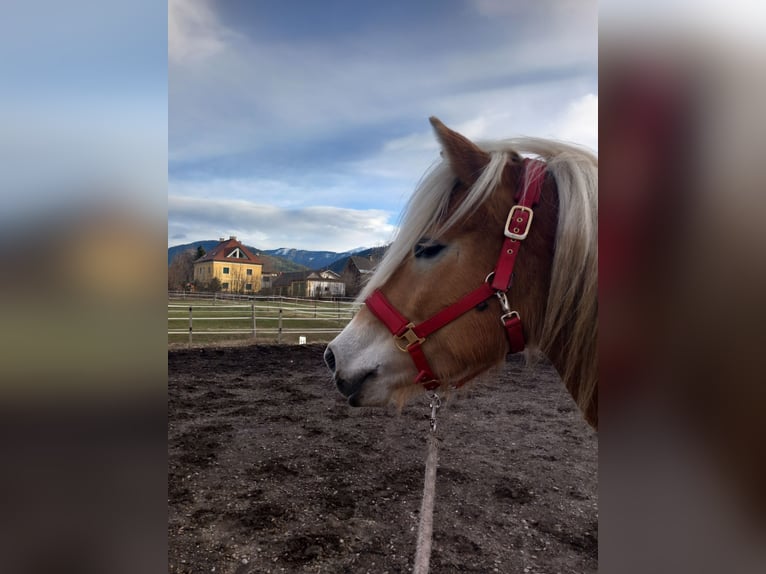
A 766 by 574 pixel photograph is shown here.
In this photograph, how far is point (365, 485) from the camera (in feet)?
8.99

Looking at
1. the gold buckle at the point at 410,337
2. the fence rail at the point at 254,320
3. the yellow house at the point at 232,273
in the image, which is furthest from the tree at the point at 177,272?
the fence rail at the point at 254,320

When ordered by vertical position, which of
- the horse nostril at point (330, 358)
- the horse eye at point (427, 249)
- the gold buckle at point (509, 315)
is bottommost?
the horse nostril at point (330, 358)

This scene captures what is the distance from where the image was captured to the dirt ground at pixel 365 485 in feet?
6.36

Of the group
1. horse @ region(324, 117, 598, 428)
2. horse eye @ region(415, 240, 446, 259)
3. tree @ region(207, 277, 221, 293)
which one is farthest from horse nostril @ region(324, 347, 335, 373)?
tree @ region(207, 277, 221, 293)

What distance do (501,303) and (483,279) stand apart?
0.27 feet

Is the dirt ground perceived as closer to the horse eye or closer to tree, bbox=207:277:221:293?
the horse eye

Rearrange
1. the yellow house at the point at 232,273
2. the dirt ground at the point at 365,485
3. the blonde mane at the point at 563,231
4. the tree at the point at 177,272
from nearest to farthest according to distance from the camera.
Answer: the tree at the point at 177,272
the blonde mane at the point at 563,231
the dirt ground at the point at 365,485
the yellow house at the point at 232,273

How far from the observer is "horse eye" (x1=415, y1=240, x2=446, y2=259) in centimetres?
102

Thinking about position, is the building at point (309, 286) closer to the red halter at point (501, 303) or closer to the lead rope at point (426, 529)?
the lead rope at point (426, 529)

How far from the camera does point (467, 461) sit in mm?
3248

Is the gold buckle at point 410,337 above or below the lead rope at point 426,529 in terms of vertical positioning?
above

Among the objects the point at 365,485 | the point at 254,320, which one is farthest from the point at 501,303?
the point at 254,320
